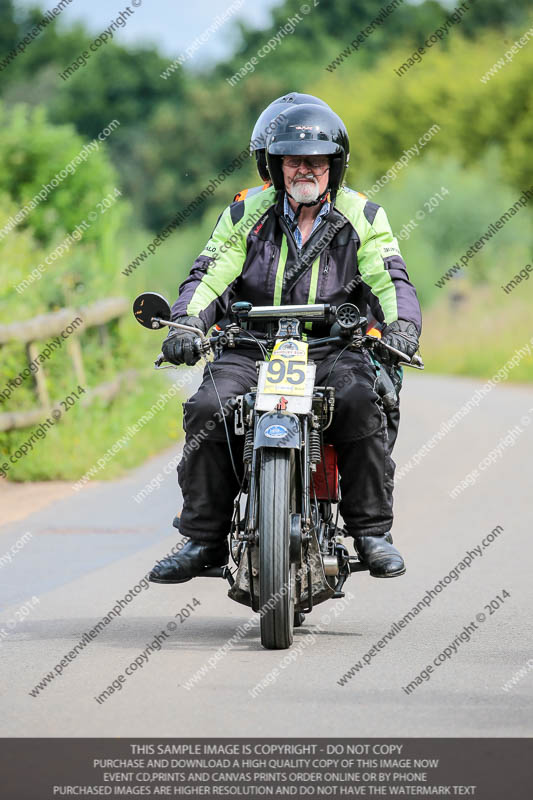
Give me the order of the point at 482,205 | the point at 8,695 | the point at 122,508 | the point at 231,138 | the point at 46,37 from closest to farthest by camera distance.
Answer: the point at 8,695
the point at 122,508
the point at 482,205
the point at 231,138
the point at 46,37

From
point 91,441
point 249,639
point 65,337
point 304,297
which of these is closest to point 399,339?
point 304,297

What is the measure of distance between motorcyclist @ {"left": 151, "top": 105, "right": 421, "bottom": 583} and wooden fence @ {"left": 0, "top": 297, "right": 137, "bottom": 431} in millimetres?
5608

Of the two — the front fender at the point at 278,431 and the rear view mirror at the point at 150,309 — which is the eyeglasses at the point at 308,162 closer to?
the rear view mirror at the point at 150,309

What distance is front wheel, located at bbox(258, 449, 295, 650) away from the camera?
6398 millimetres

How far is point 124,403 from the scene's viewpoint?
51.4 ft

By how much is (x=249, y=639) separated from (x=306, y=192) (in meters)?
1.94

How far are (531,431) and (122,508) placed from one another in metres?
6.09

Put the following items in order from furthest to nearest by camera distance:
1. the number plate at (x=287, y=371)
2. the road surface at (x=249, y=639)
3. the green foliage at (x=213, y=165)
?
the green foliage at (x=213, y=165), the number plate at (x=287, y=371), the road surface at (x=249, y=639)

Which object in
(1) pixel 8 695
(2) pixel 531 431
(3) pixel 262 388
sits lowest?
(2) pixel 531 431

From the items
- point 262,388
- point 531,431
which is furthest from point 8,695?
point 531,431

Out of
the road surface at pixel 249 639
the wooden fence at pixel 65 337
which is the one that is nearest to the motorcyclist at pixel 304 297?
the road surface at pixel 249 639

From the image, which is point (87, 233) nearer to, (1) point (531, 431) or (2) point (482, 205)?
(1) point (531, 431)

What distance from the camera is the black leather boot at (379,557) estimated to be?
7004mm
